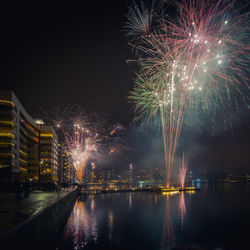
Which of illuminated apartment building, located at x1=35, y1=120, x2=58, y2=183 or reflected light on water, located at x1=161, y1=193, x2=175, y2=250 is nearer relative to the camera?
reflected light on water, located at x1=161, y1=193, x2=175, y2=250

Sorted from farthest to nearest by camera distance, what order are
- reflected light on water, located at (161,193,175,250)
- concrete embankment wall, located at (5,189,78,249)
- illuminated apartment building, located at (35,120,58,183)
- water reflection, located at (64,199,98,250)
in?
1. illuminated apartment building, located at (35,120,58,183)
2. reflected light on water, located at (161,193,175,250)
3. water reflection, located at (64,199,98,250)
4. concrete embankment wall, located at (5,189,78,249)

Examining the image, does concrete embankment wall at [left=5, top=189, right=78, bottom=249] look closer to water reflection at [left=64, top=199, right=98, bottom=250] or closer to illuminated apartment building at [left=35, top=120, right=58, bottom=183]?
water reflection at [left=64, top=199, right=98, bottom=250]

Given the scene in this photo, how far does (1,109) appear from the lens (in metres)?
68.8

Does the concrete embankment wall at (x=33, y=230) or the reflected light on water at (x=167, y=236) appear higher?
the concrete embankment wall at (x=33, y=230)

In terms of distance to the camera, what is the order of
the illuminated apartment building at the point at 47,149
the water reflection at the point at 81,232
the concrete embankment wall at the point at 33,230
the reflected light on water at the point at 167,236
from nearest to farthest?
the concrete embankment wall at the point at 33,230 < the water reflection at the point at 81,232 < the reflected light on water at the point at 167,236 < the illuminated apartment building at the point at 47,149

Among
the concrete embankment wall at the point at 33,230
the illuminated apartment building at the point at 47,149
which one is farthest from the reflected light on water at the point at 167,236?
the illuminated apartment building at the point at 47,149

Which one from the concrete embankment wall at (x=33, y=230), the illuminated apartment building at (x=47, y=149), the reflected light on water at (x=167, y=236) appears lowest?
the reflected light on water at (x=167, y=236)

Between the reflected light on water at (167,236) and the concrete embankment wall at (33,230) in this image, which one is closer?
the concrete embankment wall at (33,230)

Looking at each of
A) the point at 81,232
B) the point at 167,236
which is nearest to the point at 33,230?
the point at 81,232

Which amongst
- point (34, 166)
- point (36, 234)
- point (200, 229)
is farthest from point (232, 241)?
point (34, 166)

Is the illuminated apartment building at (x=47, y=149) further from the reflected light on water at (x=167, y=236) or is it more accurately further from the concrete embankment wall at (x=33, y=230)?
the concrete embankment wall at (x=33, y=230)

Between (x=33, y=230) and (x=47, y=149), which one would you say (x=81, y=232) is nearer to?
(x=33, y=230)

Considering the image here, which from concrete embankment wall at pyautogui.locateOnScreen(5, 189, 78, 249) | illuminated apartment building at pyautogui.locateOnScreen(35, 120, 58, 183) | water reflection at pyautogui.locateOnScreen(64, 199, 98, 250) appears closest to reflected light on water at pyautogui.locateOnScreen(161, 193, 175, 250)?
water reflection at pyautogui.locateOnScreen(64, 199, 98, 250)

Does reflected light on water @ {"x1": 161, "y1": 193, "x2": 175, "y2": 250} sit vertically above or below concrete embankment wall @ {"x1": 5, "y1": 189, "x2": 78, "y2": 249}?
below
